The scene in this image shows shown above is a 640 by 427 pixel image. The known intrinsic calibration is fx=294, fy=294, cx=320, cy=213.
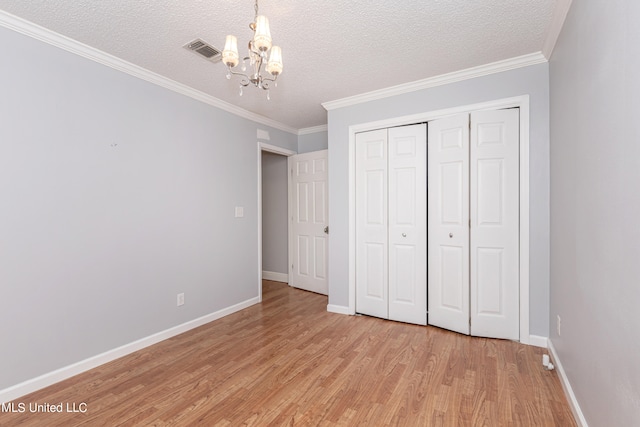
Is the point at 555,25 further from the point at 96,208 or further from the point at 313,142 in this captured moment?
the point at 96,208

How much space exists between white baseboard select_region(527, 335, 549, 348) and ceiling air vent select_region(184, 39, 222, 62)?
364cm

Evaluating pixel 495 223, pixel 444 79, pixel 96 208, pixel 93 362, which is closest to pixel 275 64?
pixel 96 208

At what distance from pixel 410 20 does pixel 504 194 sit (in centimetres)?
170

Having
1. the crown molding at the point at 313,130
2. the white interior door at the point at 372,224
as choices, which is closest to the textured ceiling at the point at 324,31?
the white interior door at the point at 372,224

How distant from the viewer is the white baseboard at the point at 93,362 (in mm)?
1956

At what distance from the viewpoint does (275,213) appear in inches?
208

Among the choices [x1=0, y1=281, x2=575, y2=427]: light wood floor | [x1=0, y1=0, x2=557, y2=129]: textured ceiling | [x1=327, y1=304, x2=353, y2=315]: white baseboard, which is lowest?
[x1=0, y1=281, x2=575, y2=427]: light wood floor

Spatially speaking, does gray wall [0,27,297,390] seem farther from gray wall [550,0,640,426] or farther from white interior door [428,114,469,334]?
gray wall [550,0,640,426]

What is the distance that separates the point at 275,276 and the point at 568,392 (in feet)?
13.7

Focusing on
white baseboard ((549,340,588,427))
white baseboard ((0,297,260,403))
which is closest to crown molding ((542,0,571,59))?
white baseboard ((549,340,588,427))

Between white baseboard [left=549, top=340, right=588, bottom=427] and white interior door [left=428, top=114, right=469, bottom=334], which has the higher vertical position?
white interior door [left=428, top=114, right=469, bottom=334]

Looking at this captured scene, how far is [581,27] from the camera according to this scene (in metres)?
1.63

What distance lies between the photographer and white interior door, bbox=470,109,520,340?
2.66 meters

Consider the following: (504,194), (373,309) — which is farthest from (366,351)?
(504,194)
